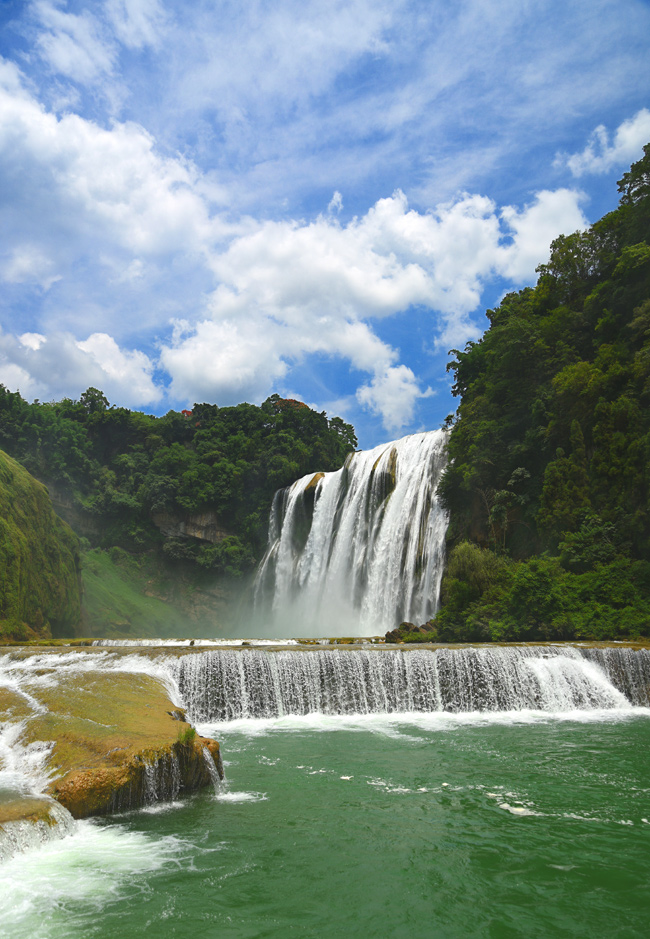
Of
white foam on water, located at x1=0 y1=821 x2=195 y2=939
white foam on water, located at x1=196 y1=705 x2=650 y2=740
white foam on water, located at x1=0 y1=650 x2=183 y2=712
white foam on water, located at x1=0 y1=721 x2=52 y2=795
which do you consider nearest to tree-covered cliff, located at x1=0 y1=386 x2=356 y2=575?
white foam on water, located at x1=0 y1=650 x2=183 y2=712

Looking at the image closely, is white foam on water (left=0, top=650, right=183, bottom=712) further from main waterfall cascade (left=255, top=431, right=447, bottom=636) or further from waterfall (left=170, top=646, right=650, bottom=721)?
main waterfall cascade (left=255, top=431, right=447, bottom=636)

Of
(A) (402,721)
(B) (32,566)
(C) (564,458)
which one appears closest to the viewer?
(A) (402,721)

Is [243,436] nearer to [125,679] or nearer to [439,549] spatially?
→ [439,549]

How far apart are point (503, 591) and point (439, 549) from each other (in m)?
6.58

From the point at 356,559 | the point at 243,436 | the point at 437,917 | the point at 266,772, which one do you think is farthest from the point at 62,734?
the point at 243,436

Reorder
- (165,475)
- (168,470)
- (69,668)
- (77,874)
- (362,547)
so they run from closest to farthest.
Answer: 1. (77,874)
2. (69,668)
3. (362,547)
4. (165,475)
5. (168,470)

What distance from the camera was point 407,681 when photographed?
13695mm

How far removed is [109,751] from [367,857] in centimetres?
323

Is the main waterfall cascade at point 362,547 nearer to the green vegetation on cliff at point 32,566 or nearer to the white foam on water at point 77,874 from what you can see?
the green vegetation on cliff at point 32,566

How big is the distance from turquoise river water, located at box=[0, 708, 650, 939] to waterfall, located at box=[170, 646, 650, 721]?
4.02 m

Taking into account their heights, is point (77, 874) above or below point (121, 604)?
below

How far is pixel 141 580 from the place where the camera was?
44438 mm

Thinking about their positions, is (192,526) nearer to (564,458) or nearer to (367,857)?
(564,458)

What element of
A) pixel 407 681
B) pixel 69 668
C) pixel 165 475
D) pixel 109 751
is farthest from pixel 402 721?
pixel 165 475
